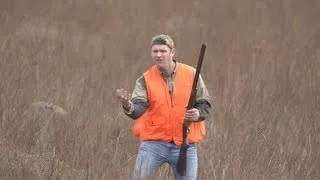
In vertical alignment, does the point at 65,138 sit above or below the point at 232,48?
below

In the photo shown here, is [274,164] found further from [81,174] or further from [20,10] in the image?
[20,10]

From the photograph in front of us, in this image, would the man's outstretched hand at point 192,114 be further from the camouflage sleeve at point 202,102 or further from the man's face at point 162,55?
the man's face at point 162,55

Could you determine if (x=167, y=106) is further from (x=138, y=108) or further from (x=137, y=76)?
(x=137, y=76)

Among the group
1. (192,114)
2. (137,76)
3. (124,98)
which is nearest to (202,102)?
(192,114)

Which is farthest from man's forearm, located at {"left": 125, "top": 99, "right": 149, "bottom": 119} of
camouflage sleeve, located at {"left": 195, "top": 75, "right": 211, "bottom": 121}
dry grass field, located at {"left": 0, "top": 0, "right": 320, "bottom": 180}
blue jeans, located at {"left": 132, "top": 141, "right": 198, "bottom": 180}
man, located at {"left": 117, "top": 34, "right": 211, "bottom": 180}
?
dry grass field, located at {"left": 0, "top": 0, "right": 320, "bottom": 180}

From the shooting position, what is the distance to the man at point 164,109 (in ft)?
12.3

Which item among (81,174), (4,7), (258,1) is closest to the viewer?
(81,174)

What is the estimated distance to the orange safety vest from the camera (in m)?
3.76

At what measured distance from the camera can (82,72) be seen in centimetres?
711

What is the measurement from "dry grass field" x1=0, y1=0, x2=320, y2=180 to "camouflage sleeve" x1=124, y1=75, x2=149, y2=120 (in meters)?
0.66

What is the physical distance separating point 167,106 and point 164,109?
3 cm

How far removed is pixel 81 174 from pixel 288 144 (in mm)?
2203

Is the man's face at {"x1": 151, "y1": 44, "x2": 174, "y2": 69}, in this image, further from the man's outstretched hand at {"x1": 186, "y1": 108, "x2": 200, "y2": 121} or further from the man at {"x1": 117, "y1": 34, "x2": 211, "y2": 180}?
the man's outstretched hand at {"x1": 186, "y1": 108, "x2": 200, "y2": 121}

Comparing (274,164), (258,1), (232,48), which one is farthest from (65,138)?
(258,1)
